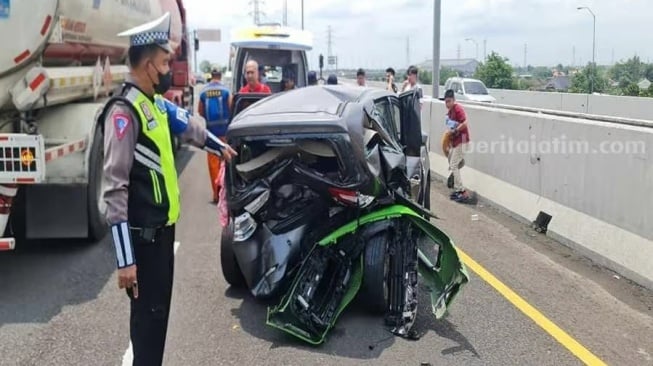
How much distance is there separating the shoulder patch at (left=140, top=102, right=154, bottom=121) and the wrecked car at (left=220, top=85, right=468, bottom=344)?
75.6 inches

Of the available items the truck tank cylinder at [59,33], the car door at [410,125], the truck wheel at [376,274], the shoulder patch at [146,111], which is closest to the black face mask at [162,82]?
the shoulder patch at [146,111]

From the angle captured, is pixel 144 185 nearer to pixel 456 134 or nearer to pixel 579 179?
pixel 579 179

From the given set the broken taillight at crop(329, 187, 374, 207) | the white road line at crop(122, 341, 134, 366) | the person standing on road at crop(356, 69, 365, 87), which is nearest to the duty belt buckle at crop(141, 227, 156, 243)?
the white road line at crop(122, 341, 134, 366)

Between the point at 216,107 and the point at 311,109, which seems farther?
the point at 216,107

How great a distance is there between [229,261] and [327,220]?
0.99 meters

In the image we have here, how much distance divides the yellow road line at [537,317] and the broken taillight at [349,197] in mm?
1560


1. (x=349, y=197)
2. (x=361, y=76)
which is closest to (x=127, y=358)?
(x=349, y=197)

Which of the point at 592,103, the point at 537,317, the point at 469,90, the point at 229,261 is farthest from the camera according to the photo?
the point at 469,90

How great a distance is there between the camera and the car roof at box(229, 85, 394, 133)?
5367mm

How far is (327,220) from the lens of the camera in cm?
559

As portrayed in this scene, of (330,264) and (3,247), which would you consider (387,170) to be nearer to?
(330,264)

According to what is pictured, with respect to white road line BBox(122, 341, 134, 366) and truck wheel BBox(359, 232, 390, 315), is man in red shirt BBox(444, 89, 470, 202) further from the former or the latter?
white road line BBox(122, 341, 134, 366)

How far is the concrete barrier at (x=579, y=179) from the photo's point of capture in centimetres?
641

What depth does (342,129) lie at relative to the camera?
5223 millimetres
